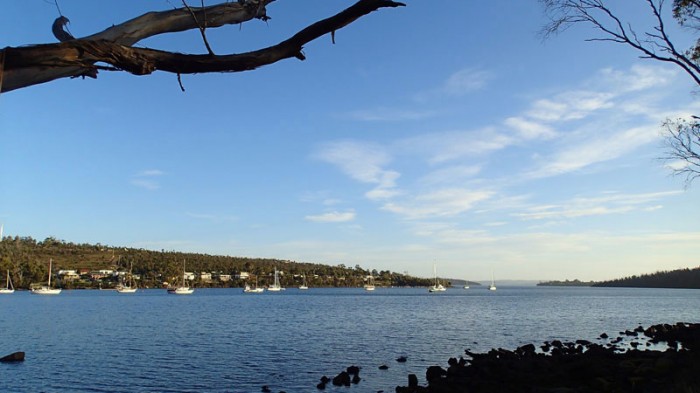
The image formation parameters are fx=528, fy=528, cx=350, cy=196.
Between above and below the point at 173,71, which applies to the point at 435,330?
below

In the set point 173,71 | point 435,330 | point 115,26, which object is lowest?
point 435,330

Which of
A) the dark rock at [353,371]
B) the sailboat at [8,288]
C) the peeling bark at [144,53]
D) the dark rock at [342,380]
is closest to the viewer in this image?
the peeling bark at [144,53]

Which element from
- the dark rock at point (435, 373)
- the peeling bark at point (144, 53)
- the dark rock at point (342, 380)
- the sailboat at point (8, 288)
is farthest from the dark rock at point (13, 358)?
the sailboat at point (8, 288)

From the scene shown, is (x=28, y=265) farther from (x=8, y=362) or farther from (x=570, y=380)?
(x=570, y=380)

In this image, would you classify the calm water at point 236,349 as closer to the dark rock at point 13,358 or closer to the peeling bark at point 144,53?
the dark rock at point 13,358

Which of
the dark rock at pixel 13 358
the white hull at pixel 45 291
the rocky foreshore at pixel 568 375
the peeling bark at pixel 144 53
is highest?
the peeling bark at pixel 144 53

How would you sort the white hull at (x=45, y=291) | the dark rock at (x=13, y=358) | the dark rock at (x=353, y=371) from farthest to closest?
the white hull at (x=45, y=291) → the dark rock at (x=13, y=358) → the dark rock at (x=353, y=371)

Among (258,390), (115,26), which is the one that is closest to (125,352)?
(258,390)

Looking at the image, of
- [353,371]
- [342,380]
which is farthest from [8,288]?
[342,380]

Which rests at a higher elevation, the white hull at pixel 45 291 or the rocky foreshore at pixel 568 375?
the rocky foreshore at pixel 568 375

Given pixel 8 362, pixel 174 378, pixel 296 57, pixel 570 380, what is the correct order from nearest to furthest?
1. pixel 296 57
2. pixel 570 380
3. pixel 174 378
4. pixel 8 362

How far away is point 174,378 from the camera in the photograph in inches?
1127

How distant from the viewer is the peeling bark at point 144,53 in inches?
154

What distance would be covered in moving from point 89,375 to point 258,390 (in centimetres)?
1104
